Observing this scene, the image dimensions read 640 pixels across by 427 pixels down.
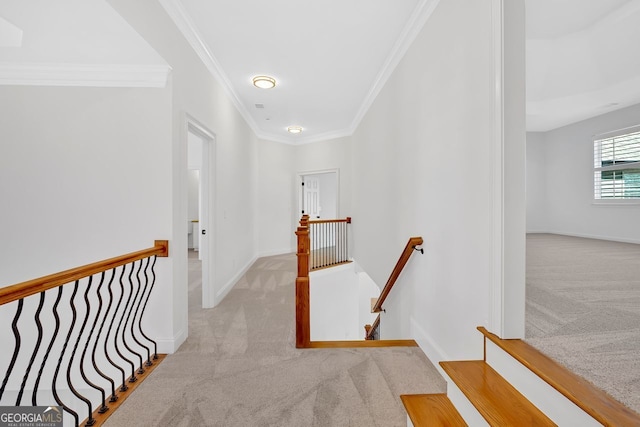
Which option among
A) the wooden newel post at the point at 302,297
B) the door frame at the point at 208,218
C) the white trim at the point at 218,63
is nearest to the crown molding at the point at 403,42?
the white trim at the point at 218,63

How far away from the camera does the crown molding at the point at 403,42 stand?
2271mm

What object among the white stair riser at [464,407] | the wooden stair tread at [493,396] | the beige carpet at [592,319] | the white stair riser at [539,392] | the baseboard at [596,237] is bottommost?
the white stair riser at [464,407]

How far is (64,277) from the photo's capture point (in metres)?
1.47

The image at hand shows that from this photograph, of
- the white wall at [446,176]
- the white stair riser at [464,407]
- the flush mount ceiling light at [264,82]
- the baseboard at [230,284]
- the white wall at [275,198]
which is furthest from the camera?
the white wall at [275,198]

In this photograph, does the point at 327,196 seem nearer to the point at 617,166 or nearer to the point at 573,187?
the point at 573,187

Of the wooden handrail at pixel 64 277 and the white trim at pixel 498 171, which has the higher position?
the white trim at pixel 498 171

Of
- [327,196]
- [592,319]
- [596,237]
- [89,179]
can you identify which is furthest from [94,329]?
[596,237]

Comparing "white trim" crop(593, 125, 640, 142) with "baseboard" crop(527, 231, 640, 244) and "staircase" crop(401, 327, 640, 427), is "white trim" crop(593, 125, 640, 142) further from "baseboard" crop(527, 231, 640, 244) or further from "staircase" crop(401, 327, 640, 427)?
"staircase" crop(401, 327, 640, 427)

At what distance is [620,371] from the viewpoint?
1072 mm

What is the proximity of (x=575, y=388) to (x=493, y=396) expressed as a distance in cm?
33

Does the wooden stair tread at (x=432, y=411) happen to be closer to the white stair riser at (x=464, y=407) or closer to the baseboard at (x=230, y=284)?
the white stair riser at (x=464, y=407)

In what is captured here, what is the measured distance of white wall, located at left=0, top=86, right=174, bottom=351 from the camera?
2340 millimetres

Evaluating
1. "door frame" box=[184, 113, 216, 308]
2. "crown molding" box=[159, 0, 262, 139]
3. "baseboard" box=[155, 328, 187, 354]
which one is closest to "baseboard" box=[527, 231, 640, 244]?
"door frame" box=[184, 113, 216, 308]

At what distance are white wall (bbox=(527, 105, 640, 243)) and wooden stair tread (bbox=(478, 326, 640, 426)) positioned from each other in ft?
16.5
